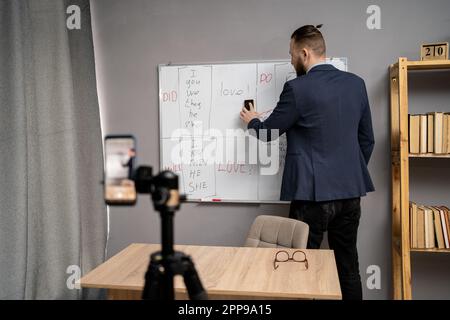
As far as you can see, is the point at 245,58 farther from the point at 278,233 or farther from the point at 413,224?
the point at 413,224

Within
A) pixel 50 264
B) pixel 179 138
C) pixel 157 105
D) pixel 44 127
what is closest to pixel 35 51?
pixel 44 127

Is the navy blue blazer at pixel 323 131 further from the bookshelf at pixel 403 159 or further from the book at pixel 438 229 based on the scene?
the book at pixel 438 229

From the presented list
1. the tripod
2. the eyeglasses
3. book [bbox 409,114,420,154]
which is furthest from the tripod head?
book [bbox 409,114,420,154]

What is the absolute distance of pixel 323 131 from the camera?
8.07 feet

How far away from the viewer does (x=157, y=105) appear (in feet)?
10.9

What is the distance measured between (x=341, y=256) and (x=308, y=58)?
1.19 meters

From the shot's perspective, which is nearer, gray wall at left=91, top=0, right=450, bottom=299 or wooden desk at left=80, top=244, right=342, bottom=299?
wooden desk at left=80, top=244, right=342, bottom=299

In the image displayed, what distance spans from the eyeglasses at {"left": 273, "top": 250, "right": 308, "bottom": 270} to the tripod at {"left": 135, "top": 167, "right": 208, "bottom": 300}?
0.96m

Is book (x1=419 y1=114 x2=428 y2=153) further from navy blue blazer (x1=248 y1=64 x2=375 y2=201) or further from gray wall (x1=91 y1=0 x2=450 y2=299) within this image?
navy blue blazer (x1=248 y1=64 x2=375 y2=201)

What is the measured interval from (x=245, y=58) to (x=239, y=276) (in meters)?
1.86

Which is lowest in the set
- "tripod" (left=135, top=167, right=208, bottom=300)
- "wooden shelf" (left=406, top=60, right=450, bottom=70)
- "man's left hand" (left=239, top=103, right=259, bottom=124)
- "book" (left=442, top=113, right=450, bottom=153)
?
"tripod" (left=135, top=167, right=208, bottom=300)

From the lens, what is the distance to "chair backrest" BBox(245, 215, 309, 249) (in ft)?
7.39

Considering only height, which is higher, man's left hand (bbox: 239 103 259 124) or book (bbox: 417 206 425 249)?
man's left hand (bbox: 239 103 259 124)

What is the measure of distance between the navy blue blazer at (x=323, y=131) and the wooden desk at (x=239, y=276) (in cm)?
52
